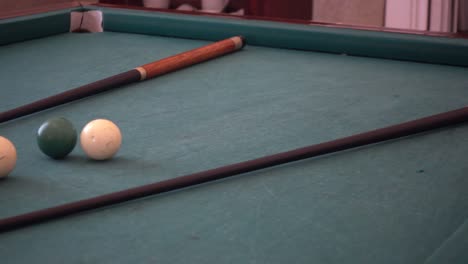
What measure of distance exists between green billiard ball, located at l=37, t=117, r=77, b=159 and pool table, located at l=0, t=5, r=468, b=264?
2cm

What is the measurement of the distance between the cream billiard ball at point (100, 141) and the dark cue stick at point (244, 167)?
20 cm

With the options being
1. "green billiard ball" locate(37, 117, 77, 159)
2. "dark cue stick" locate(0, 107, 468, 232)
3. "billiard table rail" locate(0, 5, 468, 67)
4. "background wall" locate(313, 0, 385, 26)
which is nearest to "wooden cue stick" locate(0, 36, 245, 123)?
"billiard table rail" locate(0, 5, 468, 67)

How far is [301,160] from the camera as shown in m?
1.39

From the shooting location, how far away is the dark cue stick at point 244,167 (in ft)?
3.66

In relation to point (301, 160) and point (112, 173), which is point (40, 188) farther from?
point (301, 160)

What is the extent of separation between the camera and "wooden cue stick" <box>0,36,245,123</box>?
5.59 ft

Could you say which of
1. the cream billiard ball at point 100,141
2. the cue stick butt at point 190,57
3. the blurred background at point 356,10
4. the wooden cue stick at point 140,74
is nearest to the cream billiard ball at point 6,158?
the cream billiard ball at point 100,141

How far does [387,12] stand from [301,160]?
2.54 meters

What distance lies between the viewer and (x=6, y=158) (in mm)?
1312

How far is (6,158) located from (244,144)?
1.47 feet

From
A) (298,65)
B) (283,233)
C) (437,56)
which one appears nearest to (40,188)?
(283,233)

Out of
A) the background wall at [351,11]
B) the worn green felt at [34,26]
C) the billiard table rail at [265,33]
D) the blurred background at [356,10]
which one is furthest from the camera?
the background wall at [351,11]

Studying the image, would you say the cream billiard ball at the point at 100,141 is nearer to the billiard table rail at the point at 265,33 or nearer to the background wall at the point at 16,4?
the billiard table rail at the point at 265,33

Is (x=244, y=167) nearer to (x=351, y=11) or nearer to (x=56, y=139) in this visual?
(x=56, y=139)
